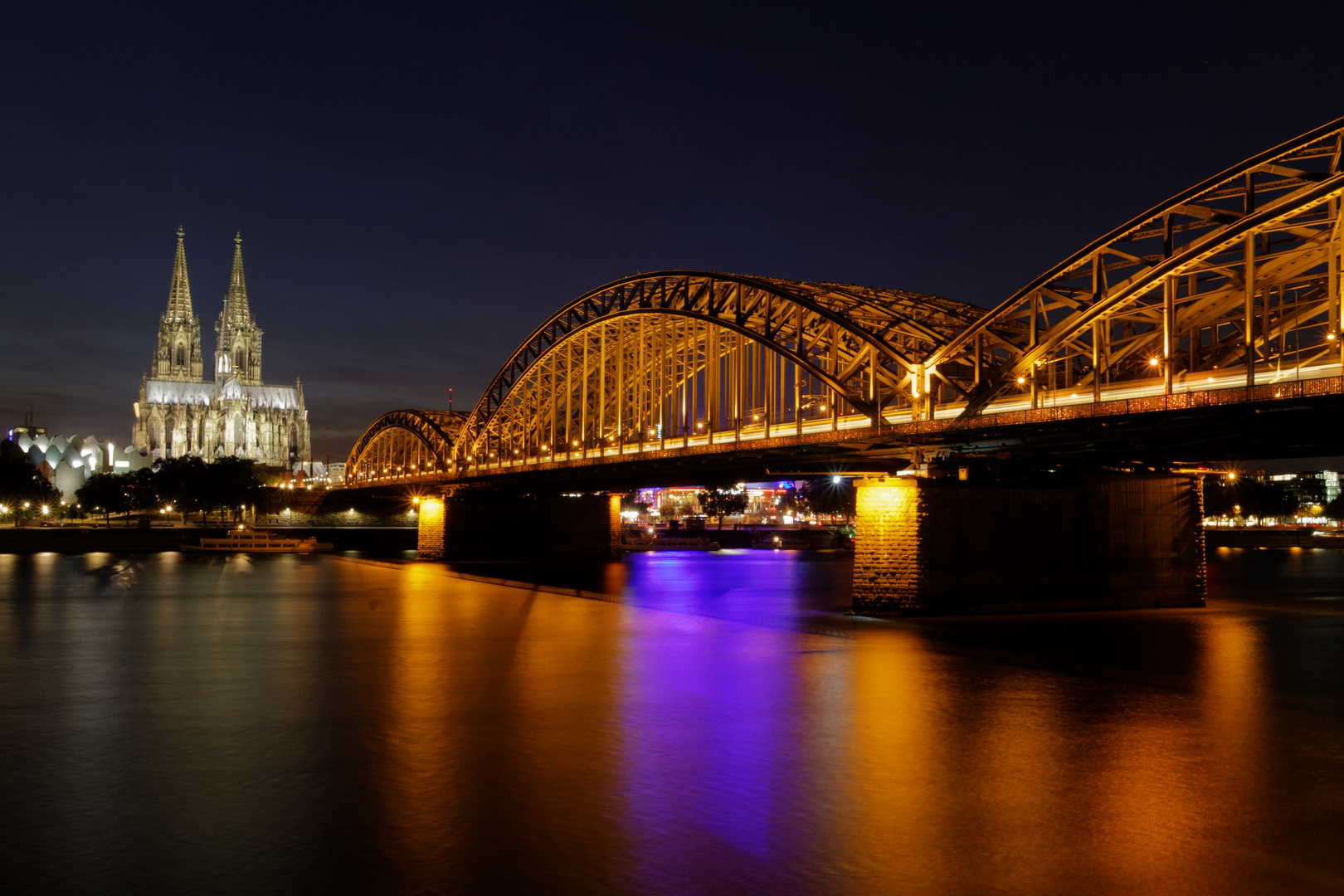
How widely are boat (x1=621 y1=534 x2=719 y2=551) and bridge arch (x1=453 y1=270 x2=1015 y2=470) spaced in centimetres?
2569

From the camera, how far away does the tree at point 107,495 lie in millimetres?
161750

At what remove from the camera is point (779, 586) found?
65125 mm

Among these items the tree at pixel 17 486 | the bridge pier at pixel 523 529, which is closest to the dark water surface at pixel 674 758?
the bridge pier at pixel 523 529

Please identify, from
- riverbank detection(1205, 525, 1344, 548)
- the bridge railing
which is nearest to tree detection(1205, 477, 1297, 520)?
riverbank detection(1205, 525, 1344, 548)

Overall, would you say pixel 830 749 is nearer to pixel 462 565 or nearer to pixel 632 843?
pixel 632 843

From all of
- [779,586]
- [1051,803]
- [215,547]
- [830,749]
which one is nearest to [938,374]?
[779,586]

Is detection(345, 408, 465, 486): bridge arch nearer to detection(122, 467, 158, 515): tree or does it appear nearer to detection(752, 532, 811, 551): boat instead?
detection(122, 467, 158, 515): tree

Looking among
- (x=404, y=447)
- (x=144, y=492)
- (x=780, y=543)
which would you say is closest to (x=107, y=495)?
(x=144, y=492)

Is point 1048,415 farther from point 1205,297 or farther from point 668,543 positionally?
point 668,543

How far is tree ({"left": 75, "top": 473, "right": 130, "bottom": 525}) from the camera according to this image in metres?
162

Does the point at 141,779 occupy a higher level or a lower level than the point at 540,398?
lower

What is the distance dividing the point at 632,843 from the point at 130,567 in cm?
7093

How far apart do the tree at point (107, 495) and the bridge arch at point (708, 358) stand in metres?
84.6

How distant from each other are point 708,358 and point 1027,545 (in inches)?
1054
